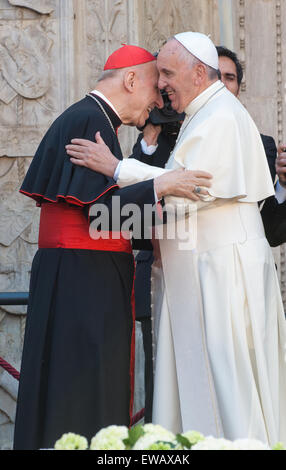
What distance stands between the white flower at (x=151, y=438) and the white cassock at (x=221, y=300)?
1.52 meters

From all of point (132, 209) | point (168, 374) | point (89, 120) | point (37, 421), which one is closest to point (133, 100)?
point (89, 120)

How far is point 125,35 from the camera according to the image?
17.8 feet

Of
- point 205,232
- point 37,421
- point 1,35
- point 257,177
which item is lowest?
point 37,421

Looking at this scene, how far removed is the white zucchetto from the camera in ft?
11.8

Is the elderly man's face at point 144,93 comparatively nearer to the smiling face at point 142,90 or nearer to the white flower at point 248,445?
the smiling face at point 142,90

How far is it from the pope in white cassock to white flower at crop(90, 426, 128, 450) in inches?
61.6

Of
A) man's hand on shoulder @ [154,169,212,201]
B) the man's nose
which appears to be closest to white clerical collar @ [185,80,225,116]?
the man's nose

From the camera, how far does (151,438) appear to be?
1.78 metres

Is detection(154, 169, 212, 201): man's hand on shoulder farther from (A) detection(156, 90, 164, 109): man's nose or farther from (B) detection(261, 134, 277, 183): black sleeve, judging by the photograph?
(B) detection(261, 134, 277, 183): black sleeve

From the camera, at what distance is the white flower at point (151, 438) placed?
5.78 feet

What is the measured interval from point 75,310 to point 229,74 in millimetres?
1762
